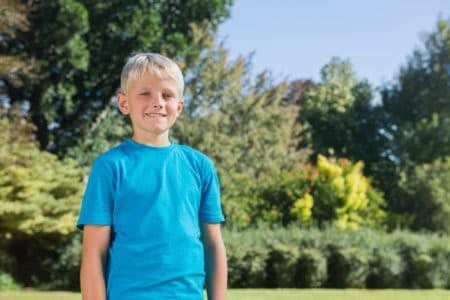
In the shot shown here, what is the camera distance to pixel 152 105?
105 inches

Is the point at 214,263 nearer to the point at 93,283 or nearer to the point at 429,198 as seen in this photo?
the point at 93,283

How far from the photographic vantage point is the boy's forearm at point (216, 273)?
2703mm

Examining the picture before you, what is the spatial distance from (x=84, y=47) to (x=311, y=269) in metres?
9.10

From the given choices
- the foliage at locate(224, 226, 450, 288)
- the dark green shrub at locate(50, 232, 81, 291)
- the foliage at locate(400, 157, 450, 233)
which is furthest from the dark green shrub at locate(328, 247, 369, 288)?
the foliage at locate(400, 157, 450, 233)

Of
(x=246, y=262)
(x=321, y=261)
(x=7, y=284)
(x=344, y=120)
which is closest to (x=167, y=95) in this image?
(x=246, y=262)

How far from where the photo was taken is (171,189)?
8.64 feet

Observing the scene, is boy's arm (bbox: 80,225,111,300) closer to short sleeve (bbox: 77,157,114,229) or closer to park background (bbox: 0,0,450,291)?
short sleeve (bbox: 77,157,114,229)

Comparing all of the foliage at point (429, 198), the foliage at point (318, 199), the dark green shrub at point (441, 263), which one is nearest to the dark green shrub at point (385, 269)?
the dark green shrub at point (441, 263)

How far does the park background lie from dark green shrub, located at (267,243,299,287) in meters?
0.03

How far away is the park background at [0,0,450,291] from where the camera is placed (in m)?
18.2

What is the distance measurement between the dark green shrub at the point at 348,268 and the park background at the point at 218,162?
29 millimetres

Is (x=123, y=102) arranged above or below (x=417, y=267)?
above

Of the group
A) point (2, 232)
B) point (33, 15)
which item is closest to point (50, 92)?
point (33, 15)

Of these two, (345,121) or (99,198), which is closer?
(99,198)
